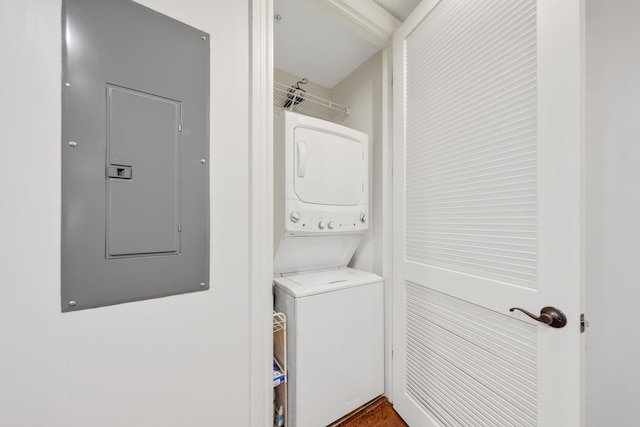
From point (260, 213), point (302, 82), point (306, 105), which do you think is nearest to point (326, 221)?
point (260, 213)

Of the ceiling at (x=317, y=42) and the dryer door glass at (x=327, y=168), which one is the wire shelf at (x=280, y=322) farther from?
the ceiling at (x=317, y=42)

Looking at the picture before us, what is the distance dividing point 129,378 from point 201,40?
1.40 metres

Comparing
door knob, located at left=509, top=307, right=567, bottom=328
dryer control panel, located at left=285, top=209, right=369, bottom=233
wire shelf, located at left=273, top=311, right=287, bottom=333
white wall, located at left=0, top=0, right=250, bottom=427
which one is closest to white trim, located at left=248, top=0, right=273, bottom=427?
white wall, located at left=0, top=0, right=250, bottom=427

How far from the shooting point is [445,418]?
1218 millimetres

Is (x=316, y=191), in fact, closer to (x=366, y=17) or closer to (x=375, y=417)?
(x=366, y=17)

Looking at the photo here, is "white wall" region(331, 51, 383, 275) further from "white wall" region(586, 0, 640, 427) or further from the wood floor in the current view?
"white wall" region(586, 0, 640, 427)

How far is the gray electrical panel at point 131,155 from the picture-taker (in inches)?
29.8

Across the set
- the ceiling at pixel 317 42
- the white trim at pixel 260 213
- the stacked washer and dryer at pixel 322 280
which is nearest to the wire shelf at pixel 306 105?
the ceiling at pixel 317 42

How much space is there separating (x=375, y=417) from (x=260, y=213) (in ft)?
5.17

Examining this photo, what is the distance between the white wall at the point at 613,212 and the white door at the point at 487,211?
425 millimetres

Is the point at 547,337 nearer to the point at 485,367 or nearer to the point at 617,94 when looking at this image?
the point at 485,367

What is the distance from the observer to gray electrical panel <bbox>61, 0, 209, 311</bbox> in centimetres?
76

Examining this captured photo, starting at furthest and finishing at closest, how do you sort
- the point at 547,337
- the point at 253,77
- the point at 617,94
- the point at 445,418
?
the point at 445,418 → the point at 253,77 → the point at 617,94 → the point at 547,337

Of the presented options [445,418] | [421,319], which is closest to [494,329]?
[421,319]
